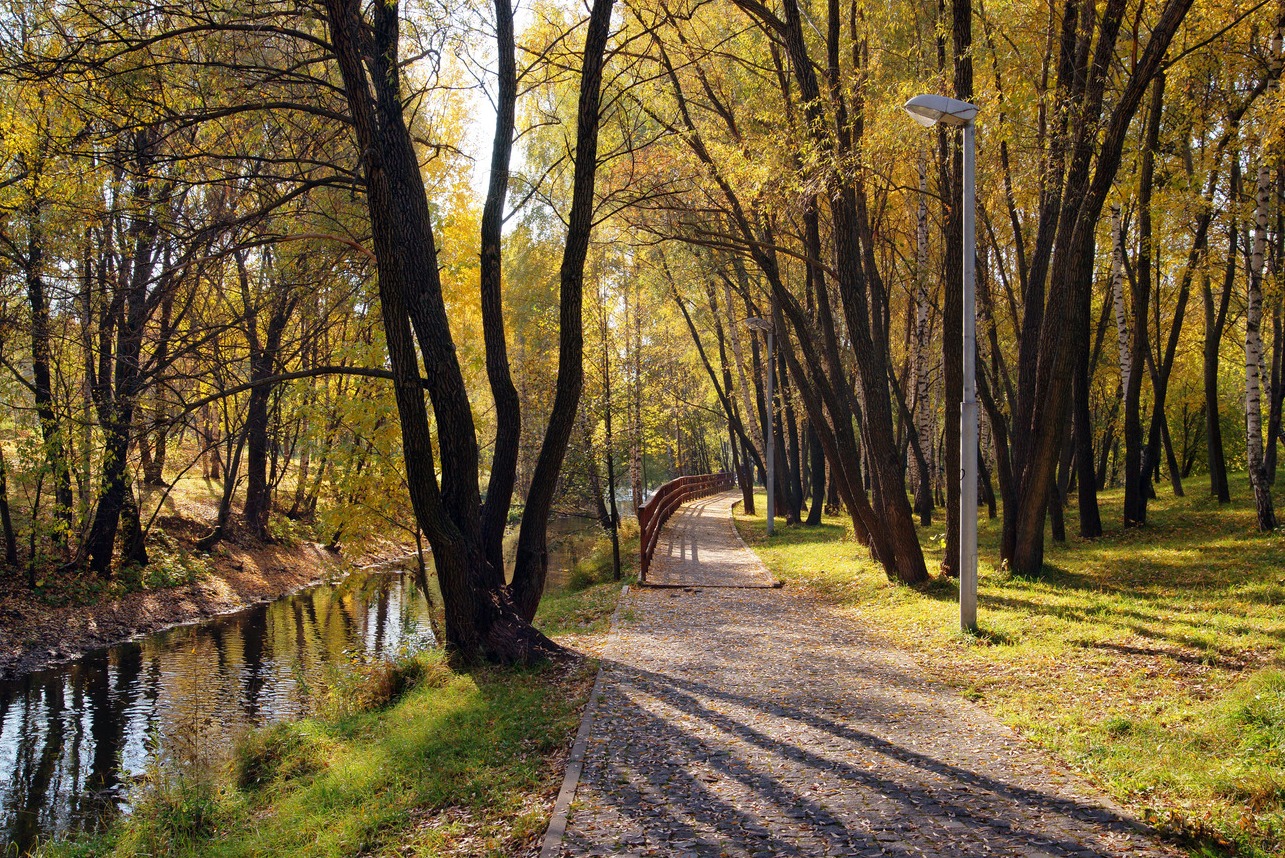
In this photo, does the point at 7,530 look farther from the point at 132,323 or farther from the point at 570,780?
the point at 570,780

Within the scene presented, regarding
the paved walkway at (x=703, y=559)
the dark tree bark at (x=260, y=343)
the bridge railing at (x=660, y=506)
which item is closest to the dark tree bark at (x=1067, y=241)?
the paved walkway at (x=703, y=559)

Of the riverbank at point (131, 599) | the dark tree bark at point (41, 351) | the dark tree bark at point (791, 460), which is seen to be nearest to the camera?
the dark tree bark at point (41, 351)

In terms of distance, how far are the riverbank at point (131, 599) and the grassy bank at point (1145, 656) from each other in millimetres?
7868

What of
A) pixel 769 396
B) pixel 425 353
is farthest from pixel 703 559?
pixel 425 353

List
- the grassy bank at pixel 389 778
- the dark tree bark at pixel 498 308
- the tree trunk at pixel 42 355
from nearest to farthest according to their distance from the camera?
the grassy bank at pixel 389 778 < the dark tree bark at pixel 498 308 < the tree trunk at pixel 42 355

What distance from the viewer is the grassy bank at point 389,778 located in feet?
16.1

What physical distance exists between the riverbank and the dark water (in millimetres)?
591

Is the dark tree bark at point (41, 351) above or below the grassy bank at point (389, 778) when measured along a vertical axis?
above

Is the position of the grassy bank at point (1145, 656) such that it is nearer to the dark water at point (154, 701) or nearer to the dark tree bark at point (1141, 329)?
the dark tree bark at point (1141, 329)

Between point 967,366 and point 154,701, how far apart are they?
33.9 feet

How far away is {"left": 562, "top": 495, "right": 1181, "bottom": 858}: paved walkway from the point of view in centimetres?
436

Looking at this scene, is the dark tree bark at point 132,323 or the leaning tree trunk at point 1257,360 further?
the leaning tree trunk at point 1257,360

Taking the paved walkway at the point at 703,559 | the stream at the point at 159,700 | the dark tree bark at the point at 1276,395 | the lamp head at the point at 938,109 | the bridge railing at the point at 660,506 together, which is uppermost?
the lamp head at the point at 938,109

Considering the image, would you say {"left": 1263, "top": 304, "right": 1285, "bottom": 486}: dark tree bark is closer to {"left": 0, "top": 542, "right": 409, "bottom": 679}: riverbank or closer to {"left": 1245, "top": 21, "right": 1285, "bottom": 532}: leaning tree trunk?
{"left": 1245, "top": 21, "right": 1285, "bottom": 532}: leaning tree trunk
